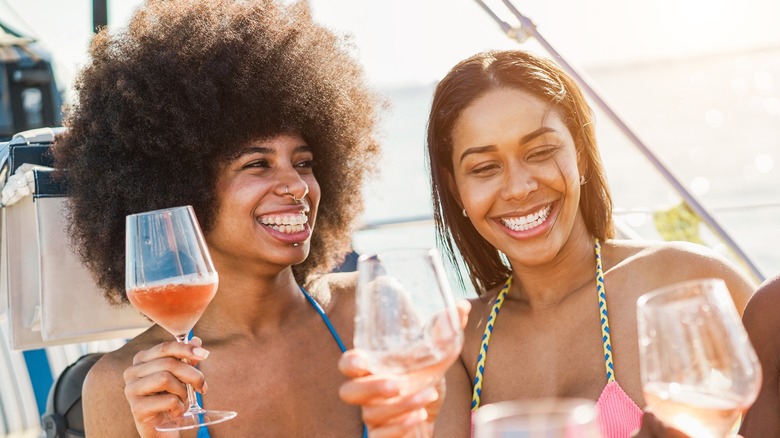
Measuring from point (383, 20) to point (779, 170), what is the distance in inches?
482

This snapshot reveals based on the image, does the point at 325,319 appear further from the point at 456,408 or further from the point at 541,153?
the point at 541,153

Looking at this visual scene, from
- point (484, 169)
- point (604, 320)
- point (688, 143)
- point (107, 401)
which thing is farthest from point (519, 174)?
point (688, 143)

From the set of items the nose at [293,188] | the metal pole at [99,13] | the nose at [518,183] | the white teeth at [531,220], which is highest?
the metal pole at [99,13]

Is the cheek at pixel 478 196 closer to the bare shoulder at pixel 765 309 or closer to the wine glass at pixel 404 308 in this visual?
the bare shoulder at pixel 765 309

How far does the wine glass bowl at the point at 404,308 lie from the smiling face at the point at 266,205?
134cm

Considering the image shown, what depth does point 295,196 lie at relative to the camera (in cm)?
293

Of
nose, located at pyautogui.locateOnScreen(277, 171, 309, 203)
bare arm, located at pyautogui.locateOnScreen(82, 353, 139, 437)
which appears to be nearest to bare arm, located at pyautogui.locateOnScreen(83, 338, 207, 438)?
bare arm, located at pyautogui.locateOnScreen(82, 353, 139, 437)

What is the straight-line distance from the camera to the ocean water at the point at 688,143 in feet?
53.3

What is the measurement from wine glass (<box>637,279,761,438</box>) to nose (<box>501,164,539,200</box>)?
1340 mm

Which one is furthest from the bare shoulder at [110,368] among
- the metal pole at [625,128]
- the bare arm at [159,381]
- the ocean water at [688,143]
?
the ocean water at [688,143]

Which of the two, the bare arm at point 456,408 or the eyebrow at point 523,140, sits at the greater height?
the eyebrow at point 523,140

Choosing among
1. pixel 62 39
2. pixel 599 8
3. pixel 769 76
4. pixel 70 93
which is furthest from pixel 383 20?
pixel 70 93

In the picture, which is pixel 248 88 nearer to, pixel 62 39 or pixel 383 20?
pixel 62 39

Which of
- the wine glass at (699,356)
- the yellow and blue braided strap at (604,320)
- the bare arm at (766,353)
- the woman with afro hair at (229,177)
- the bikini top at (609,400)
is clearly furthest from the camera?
the woman with afro hair at (229,177)
